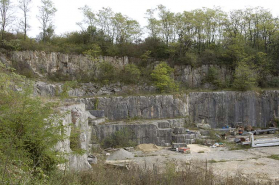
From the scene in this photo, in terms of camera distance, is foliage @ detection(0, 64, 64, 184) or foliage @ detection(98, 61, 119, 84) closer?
foliage @ detection(0, 64, 64, 184)

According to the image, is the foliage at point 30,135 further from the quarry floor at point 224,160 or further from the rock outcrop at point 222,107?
the rock outcrop at point 222,107

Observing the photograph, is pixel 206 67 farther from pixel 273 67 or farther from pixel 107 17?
pixel 107 17

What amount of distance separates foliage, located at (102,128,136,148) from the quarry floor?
1.44 metres

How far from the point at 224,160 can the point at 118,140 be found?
6.92 metres

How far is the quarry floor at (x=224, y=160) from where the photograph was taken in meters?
9.69

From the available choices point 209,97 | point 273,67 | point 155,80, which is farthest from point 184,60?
point 273,67

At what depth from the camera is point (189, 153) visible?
13.9 metres

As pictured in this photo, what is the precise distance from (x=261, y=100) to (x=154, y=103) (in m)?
10.6

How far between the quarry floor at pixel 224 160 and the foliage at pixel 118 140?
1.44m

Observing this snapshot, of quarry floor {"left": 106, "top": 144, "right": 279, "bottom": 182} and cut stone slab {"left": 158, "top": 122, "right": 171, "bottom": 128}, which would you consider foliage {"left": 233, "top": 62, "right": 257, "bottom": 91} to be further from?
cut stone slab {"left": 158, "top": 122, "right": 171, "bottom": 128}

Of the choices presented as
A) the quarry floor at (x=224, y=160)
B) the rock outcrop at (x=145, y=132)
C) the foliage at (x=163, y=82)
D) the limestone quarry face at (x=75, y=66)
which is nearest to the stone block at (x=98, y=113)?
the rock outcrop at (x=145, y=132)

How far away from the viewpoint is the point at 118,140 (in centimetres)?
1573

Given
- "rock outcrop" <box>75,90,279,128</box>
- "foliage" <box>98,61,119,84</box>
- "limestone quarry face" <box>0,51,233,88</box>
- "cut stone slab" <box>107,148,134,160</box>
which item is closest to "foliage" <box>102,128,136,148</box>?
"cut stone slab" <box>107,148,134,160</box>

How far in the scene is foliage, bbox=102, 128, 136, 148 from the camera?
1566 centimetres
